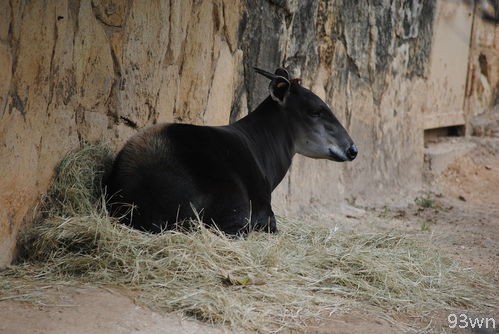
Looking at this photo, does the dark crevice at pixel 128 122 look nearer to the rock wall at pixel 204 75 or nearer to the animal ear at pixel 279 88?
the rock wall at pixel 204 75

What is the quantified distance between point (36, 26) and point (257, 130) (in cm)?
191

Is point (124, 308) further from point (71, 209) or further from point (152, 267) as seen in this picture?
point (71, 209)

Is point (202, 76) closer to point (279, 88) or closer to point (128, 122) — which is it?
point (279, 88)

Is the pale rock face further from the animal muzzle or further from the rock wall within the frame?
the animal muzzle

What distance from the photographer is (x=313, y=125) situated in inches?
239

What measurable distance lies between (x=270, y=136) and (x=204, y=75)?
0.69 m

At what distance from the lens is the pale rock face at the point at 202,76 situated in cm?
459

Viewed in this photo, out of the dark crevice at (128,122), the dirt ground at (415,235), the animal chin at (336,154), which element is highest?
the dark crevice at (128,122)

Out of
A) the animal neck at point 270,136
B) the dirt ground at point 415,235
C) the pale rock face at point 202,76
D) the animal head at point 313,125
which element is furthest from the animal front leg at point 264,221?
the dirt ground at point 415,235

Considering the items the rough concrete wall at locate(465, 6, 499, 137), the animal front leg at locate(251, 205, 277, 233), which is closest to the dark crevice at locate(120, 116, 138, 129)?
the animal front leg at locate(251, 205, 277, 233)

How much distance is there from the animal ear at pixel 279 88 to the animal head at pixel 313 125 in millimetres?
29

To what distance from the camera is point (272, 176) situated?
5.95m

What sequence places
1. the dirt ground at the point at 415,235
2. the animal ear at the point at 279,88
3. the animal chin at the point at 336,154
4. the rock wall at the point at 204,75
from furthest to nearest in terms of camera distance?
the animal chin at the point at 336,154 → the animal ear at the point at 279,88 → the rock wall at the point at 204,75 → the dirt ground at the point at 415,235

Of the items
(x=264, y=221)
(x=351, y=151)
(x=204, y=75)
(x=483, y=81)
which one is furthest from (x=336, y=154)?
(x=483, y=81)
